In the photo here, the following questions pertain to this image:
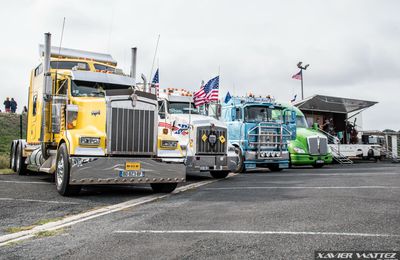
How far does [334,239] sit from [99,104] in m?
6.35

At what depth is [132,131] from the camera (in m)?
9.73

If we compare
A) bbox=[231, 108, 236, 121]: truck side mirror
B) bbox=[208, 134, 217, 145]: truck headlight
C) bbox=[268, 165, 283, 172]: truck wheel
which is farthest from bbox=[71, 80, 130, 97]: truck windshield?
bbox=[268, 165, 283, 172]: truck wheel

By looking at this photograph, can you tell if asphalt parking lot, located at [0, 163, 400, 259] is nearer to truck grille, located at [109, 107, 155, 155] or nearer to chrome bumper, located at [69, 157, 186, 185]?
chrome bumper, located at [69, 157, 186, 185]

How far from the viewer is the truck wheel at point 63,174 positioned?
358 inches

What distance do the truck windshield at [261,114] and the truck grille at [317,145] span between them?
2.64m

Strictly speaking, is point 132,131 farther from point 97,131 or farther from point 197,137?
point 197,137

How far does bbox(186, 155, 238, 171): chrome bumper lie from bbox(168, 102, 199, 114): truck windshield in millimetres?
1703

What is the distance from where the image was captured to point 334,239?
4.87 m

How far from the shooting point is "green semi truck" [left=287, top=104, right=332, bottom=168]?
20.0 meters

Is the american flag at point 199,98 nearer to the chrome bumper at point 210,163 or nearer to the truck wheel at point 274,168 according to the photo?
the chrome bumper at point 210,163

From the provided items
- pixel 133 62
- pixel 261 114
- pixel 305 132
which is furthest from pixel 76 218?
pixel 305 132

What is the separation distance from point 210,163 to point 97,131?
4.86 meters

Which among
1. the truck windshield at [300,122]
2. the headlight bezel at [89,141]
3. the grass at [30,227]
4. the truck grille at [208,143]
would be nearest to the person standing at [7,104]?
the truck windshield at [300,122]

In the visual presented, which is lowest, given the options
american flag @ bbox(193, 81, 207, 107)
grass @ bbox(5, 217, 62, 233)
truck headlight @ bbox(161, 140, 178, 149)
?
grass @ bbox(5, 217, 62, 233)
